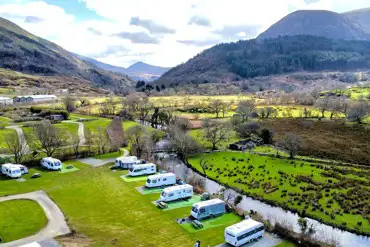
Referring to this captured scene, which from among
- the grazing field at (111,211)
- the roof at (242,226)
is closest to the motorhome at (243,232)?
the roof at (242,226)

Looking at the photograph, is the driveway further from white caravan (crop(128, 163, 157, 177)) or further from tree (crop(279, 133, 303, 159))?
tree (crop(279, 133, 303, 159))

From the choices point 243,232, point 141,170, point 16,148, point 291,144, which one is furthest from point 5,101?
point 243,232

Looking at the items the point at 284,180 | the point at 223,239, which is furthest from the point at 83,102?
the point at 223,239

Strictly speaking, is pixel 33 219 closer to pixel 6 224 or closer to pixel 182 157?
pixel 6 224

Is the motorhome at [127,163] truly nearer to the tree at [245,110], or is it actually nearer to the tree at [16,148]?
the tree at [16,148]

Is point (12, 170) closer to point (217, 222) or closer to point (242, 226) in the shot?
point (217, 222)

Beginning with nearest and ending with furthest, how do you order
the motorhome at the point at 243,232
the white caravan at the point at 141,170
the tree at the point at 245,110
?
1. the motorhome at the point at 243,232
2. the white caravan at the point at 141,170
3. the tree at the point at 245,110

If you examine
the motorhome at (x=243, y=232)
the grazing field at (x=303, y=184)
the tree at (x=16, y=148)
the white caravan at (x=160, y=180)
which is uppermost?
the tree at (x=16, y=148)
